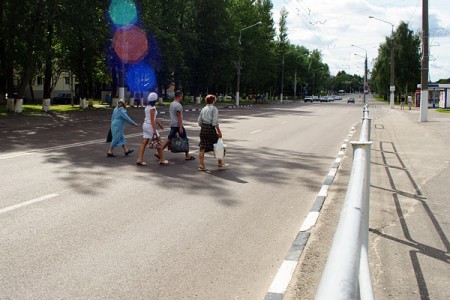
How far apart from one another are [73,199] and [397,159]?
835 centimetres

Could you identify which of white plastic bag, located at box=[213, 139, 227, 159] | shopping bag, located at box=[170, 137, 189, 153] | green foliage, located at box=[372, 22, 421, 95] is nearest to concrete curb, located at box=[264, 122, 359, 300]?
white plastic bag, located at box=[213, 139, 227, 159]

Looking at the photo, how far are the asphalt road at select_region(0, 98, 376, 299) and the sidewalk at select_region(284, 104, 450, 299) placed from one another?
347mm

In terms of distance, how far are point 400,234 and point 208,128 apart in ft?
18.1

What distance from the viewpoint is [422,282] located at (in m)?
4.13

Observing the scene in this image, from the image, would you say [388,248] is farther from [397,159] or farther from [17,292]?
[397,159]

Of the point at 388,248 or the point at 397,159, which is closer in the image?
the point at 388,248

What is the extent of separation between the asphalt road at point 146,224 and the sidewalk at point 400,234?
0.35 meters

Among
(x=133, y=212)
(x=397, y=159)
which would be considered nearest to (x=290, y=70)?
(x=397, y=159)

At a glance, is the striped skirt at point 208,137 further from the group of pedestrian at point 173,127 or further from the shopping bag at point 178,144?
the shopping bag at point 178,144

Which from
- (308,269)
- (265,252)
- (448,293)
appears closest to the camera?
(448,293)

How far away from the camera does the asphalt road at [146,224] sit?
4.16m

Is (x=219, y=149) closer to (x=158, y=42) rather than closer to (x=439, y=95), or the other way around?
(x=158, y=42)

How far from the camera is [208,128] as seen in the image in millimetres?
10438

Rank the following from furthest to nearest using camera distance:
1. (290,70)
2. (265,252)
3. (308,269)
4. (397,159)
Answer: (290,70) < (397,159) < (265,252) < (308,269)
